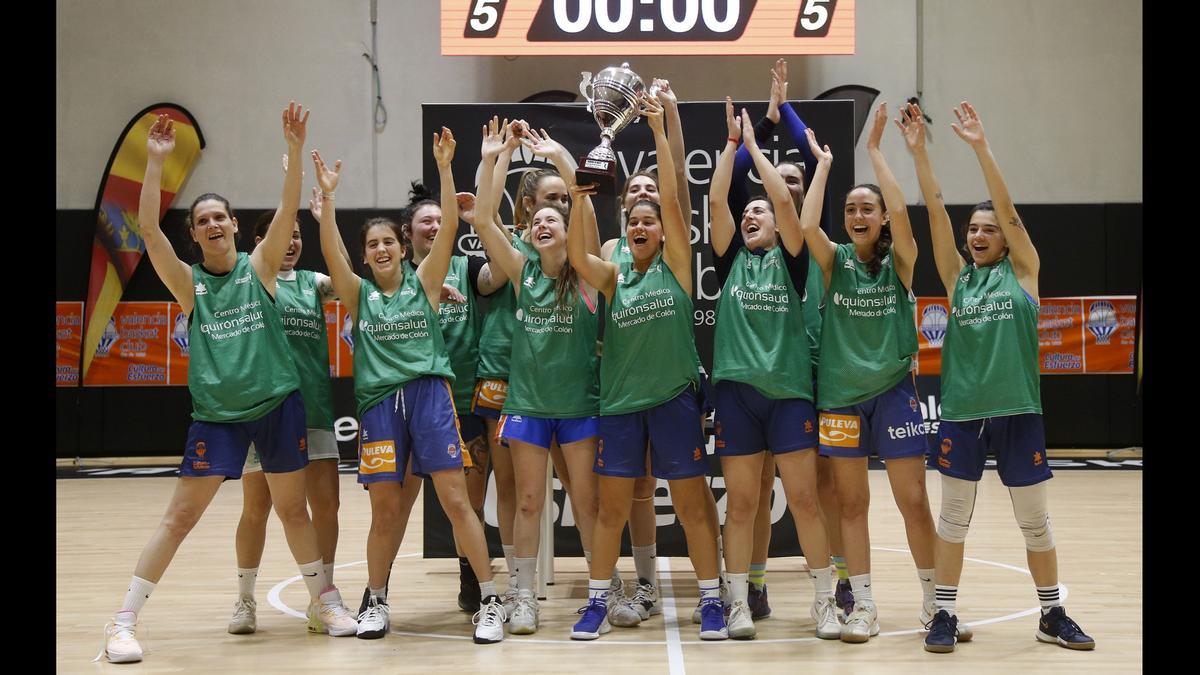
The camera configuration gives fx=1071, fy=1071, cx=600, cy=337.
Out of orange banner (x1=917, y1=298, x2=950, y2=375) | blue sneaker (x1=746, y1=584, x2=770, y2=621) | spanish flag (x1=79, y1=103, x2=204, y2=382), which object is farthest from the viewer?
spanish flag (x1=79, y1=103, x2=204, y2=382)

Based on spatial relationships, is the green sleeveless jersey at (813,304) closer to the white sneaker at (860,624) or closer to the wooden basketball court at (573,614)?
the white sneaker at (860,624)

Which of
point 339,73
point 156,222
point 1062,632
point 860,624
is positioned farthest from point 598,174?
point 339,73

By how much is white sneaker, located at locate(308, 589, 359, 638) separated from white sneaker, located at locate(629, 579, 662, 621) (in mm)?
1283

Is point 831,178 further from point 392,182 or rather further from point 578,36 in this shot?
point 392,182

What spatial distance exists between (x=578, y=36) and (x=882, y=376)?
7.25 meters

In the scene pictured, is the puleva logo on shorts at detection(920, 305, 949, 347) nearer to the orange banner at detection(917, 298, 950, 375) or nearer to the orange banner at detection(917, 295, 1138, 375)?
the orange banner at detection(917, 298, 950, 375)

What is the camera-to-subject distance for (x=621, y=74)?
15.5 ft

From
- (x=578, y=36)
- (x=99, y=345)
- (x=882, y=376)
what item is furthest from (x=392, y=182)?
(x=882, y=376)

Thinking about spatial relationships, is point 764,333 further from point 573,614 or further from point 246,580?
point 246,580

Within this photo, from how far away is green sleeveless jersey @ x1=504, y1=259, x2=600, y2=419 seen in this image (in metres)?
4.72

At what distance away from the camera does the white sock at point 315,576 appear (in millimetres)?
4660

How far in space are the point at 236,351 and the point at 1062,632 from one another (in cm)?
361

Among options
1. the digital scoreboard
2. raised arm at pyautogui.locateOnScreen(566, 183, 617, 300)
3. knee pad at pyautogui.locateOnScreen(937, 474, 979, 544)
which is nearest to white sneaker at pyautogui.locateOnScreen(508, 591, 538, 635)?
raised arm at pyautogui.locateOnScreen(566, 183, 617, 300)
